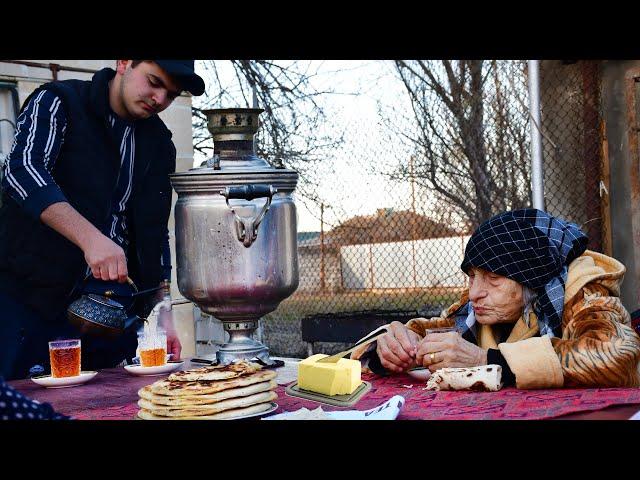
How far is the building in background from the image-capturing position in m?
4.53

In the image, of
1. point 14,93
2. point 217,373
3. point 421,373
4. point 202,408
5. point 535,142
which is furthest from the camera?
point 14,93

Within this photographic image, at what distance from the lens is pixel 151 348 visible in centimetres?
259

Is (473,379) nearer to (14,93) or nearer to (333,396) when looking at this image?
(333,396)

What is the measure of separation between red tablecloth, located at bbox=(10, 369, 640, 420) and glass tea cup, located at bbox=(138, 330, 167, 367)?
0.82ft

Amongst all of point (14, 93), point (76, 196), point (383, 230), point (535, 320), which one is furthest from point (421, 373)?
point (383, 230)

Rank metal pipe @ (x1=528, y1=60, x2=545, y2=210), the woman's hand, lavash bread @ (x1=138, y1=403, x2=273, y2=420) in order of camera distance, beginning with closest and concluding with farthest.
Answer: lavash bread @ (x1=138, y1=403, x2=273, y2=420) < the woman's hand < metal pipe @ (x1=528, y1=60, x2=545, y2=210)

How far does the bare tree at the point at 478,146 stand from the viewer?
7.90 metres

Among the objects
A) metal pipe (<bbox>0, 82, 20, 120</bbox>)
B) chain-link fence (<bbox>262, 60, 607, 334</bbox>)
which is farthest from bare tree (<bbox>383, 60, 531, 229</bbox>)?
metal pipe (<bbox>0, 82, 20, 120</bbox>)

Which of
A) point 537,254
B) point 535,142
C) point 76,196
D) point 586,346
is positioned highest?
point 535,142

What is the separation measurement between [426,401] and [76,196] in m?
1.72

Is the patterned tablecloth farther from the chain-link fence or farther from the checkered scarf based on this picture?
the chain-link fence
